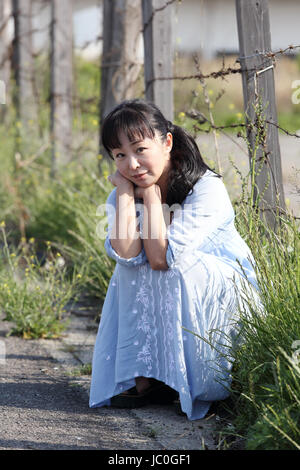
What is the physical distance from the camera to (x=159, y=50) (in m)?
3.92

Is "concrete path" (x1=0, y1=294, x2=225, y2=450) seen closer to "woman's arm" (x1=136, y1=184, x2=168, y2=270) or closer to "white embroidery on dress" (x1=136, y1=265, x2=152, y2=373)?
"white embroidery on dress" (x1=136, y1=265, x2=152, y2=373)

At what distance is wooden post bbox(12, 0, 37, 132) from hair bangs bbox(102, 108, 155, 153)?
5437mm

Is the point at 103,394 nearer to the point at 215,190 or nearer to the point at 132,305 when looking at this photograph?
the point at 132,305

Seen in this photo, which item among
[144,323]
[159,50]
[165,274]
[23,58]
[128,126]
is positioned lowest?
[144,323]

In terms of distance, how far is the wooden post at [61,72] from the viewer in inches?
274

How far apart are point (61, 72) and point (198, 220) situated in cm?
492

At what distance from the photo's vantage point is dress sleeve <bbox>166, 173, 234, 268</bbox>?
247 cm

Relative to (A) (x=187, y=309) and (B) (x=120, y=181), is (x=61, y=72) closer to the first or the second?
(B) (x=120, y=181)

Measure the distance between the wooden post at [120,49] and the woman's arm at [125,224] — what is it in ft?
8.19

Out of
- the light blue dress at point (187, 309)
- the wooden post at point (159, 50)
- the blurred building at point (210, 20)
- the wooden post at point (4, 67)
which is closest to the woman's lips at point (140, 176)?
the light blue dress at point (187, 309)

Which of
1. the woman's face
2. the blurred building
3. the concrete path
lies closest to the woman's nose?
the woman's face

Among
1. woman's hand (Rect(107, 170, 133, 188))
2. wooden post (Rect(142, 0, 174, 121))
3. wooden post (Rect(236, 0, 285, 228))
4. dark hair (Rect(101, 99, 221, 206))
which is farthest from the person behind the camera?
wooden post (Rect(142, 0, 174, 121))

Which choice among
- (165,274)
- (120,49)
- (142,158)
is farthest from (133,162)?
(120,49)
